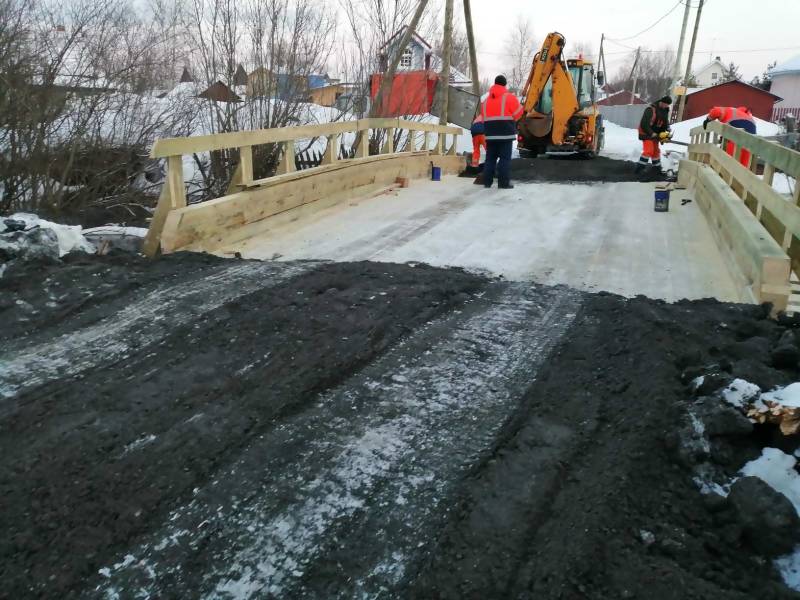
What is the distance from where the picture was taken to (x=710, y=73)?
106125mm

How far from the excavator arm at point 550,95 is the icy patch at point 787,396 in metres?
14.3

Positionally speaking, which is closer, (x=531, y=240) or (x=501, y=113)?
(x=531, y=240)

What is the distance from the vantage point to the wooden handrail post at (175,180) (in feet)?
19.2

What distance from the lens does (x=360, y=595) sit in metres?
2.11

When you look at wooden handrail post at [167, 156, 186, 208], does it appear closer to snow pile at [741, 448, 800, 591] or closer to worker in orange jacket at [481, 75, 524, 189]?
snow pile at [741, 448, 800, 591]

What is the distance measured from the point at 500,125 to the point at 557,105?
6657 millimetres

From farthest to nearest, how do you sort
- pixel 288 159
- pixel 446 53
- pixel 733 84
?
1. pixel 733 84
2. pixel 446 53
3. pixel 288 159

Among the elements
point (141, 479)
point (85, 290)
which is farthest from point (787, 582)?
point (85, 290)

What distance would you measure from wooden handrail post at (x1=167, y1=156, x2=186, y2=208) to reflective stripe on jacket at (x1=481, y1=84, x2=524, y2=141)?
6.42 meters

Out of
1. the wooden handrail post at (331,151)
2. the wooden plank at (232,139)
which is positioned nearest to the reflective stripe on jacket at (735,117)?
the wooden handrail post at (331,151)

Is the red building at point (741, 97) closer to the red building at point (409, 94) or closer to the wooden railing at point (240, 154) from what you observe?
the red building at point (409, 94)

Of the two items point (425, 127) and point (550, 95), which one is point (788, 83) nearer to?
point (550, 95)

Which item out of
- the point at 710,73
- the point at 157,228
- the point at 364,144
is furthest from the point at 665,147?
the point at 710,73

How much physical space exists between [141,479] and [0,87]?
29.6ft
